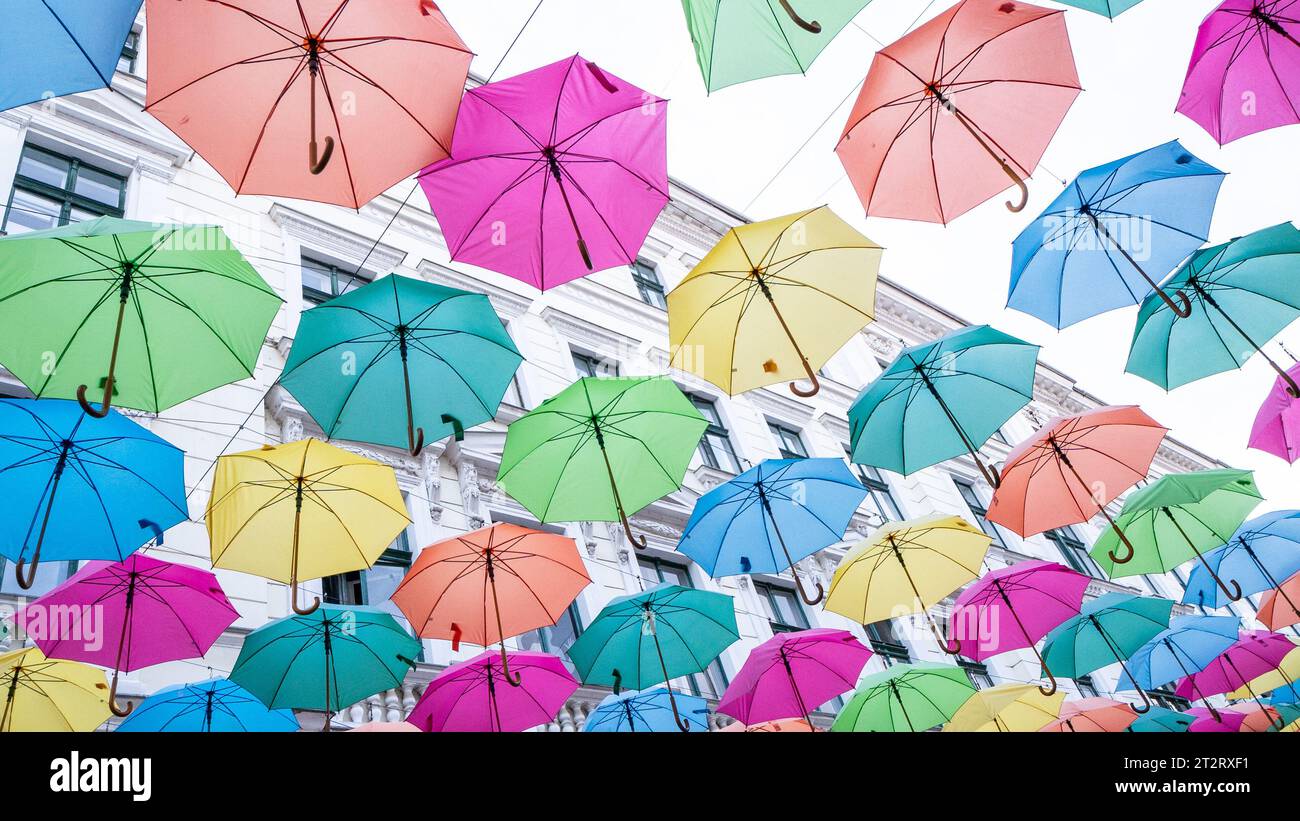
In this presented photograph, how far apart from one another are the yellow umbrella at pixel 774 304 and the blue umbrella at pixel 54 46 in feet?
13.9

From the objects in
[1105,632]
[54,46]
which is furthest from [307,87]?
[1105,632]

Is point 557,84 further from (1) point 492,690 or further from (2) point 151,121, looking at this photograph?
(2) point 151,121

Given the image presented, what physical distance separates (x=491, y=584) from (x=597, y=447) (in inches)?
62.8

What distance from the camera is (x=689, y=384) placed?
1584 cm

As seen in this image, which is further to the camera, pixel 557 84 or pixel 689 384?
pixel 689 384

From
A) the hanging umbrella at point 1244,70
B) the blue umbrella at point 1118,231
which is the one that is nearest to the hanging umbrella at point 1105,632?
the blue umbrella at point 1118,231

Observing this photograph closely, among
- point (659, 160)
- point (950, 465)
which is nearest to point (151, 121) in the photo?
point (659, 160)

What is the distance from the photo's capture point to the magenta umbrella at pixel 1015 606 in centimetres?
904

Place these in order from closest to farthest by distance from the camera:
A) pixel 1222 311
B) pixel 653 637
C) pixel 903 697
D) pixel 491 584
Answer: pixel 491 584
pixel 1222 311
pixel 653 637
pixel 903 697

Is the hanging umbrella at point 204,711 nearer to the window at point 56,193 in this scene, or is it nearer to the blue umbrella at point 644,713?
the blue umbrella at point 644,713

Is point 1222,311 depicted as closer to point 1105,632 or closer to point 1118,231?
point 1118,231

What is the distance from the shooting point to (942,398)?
305 inches

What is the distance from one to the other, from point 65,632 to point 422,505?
184 inches
